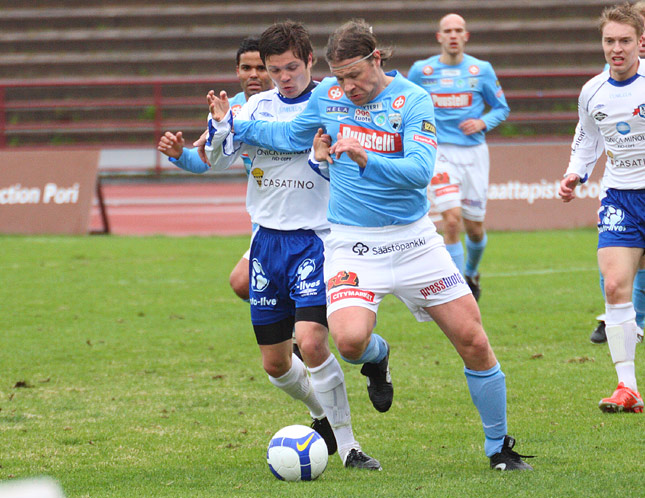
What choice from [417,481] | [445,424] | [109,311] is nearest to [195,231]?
[109,311]

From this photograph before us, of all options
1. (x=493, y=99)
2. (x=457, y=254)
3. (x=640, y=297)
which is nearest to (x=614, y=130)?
(x=640, y=297)

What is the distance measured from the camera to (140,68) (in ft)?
82.5

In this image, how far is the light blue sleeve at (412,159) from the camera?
4438mm

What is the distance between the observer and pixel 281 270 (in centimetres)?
521

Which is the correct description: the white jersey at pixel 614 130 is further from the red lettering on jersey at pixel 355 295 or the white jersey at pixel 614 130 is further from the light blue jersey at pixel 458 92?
the light blue jersey at pixel 458 92

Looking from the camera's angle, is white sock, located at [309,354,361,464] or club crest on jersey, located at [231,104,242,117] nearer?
white sock, located at [309,354,361,464]

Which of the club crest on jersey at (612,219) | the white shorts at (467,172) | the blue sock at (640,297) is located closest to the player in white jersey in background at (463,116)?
the white shorts at (467,172)

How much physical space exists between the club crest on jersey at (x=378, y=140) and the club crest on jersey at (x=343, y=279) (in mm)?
596

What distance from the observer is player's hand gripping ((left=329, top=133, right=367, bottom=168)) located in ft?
14.2

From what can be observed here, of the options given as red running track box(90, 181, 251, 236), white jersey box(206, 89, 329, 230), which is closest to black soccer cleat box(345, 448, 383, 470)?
white jersey box(206, 89, 329, 230)

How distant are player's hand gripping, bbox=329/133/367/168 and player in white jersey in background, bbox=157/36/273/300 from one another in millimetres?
1183

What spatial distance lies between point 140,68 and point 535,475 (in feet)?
72.6

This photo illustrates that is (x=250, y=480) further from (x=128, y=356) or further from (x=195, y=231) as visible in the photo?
(x=195, y=231)

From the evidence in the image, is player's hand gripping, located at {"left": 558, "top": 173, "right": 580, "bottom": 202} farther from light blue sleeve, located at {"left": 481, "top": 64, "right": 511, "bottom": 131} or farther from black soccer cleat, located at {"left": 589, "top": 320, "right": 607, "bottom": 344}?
light blue sleeve, located at {"left": 481, "top": 64, "right": 511, "bottom": 131}
